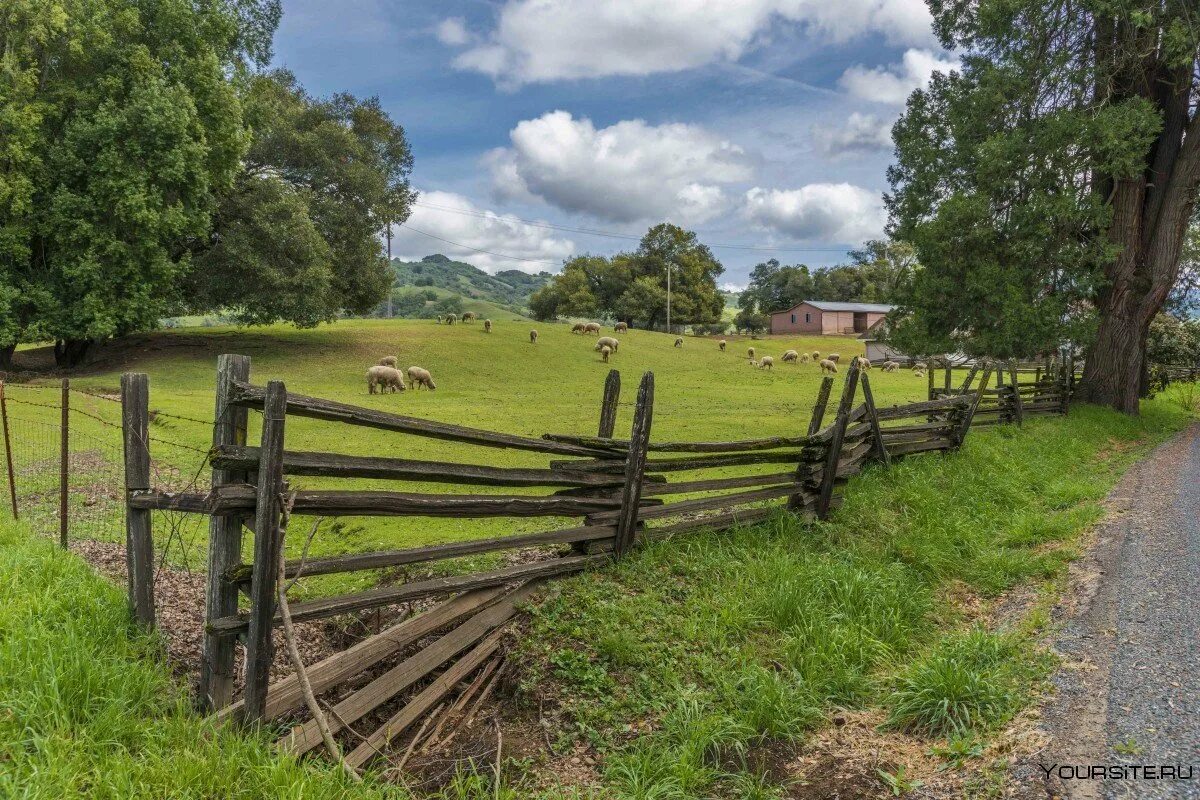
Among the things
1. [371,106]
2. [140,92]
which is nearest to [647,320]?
[371,106]

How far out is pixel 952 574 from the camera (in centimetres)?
717

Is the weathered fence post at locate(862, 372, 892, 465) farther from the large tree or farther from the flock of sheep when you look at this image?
the large tree

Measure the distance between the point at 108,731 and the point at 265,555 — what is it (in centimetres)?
110

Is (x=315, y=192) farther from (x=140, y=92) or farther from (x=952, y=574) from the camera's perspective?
(x=952, y=574)

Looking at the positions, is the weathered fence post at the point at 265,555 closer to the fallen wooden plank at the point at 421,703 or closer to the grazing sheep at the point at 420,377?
the fallen wooden plank at the point at 421,703

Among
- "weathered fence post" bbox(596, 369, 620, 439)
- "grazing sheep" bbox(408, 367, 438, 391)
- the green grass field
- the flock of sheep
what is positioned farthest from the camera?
"grazing sheep" bbox(408, 367, 438, 391)

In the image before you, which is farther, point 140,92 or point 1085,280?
point 140,92

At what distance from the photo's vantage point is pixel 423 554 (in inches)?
191

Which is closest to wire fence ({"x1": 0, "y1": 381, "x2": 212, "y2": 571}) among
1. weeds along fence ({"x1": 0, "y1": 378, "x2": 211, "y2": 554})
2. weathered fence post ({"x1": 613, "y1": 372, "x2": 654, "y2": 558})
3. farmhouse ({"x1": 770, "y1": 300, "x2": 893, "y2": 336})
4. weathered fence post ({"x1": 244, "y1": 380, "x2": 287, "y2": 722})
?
weeds along fence ({"x1": 0, "y1": 378, "x2": 211, "y2": 554})

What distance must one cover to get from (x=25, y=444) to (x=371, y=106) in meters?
34.9

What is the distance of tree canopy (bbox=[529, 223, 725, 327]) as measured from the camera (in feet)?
235

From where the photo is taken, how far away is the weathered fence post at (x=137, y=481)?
408 cm

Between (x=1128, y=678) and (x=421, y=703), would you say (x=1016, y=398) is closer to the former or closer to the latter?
(x=1128, y=678)

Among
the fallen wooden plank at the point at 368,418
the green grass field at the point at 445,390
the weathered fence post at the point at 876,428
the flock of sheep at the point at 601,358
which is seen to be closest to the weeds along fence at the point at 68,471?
the green grass field at the point at 445,390
